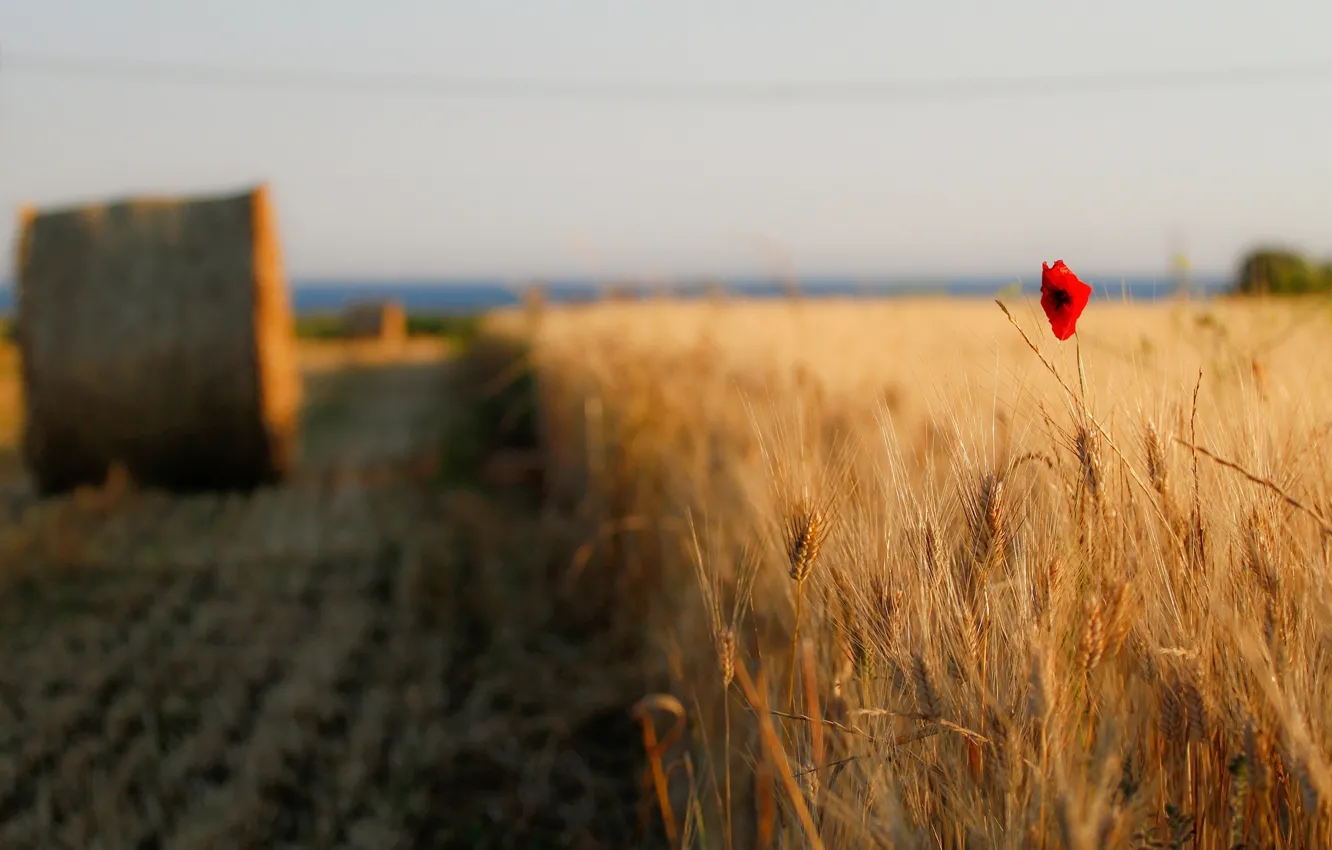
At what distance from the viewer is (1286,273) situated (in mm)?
3830

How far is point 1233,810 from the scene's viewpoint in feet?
3.00

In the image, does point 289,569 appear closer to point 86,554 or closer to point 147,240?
point 86,554

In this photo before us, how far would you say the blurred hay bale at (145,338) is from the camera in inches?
209

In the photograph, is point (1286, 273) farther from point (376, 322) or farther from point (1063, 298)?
point (376, 322)

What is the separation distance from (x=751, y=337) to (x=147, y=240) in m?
3.22

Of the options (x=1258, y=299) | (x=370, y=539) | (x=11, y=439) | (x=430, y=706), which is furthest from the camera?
(x=11, y=439)

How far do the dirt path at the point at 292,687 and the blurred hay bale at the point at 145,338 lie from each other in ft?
1.55

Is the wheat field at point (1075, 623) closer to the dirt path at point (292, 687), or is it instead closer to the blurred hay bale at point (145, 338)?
the dirt path at point (292, 687)

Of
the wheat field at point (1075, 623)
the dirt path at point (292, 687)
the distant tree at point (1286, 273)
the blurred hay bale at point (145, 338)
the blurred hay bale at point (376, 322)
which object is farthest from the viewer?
the blurred hay bale at point (376, 322)

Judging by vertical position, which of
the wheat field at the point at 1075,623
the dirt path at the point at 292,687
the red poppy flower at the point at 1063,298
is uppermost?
the red poppy flower at the point at 1063,298

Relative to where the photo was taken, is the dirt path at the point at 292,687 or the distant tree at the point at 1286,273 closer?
the dirt path at the point at 292,687

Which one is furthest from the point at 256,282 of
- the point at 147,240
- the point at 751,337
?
the point at 751,337

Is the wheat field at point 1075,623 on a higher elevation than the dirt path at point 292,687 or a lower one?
higher

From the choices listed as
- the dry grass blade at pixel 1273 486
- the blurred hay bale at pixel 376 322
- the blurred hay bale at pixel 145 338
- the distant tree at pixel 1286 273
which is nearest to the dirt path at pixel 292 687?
the blurred hay bale at pixel 145 338
